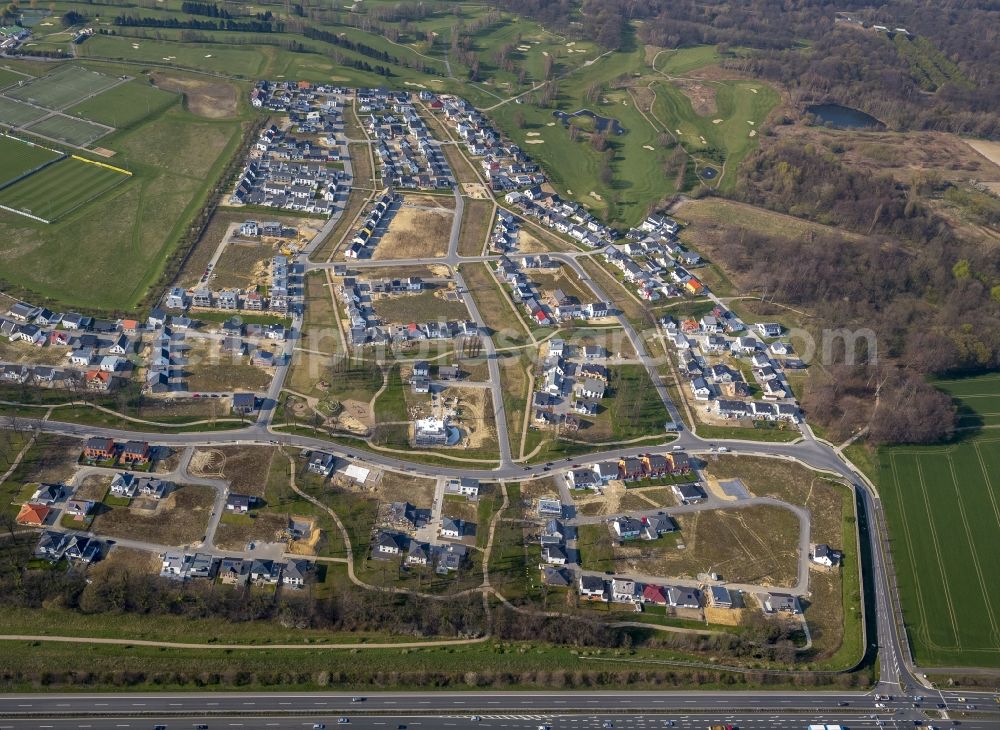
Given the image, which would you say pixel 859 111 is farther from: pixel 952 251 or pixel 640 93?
pixel 952 251

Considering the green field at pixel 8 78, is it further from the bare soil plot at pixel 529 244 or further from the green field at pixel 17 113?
the bare soil plot at pixel 529 244

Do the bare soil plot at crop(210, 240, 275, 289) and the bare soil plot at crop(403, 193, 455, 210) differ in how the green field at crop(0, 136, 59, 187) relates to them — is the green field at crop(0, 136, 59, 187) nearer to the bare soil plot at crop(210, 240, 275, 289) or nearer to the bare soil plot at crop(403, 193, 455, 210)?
the bare soil plot at crop(210, 240, 275, 289)

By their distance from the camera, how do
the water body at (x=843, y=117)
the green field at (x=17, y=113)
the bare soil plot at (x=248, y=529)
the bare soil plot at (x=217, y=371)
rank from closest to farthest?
the bare soil plot at (x=248, y=529) → the bare soil plot at (x=217, y=371) → the green field at (x=17, y=113) → the water body at (x=843, y=117)

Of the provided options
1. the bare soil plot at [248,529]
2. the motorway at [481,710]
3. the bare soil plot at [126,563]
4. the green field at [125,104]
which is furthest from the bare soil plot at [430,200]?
the motorway at [481,710]

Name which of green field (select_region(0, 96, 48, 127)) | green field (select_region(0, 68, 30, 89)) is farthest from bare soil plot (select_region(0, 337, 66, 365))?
green field (select_region(0, 68, 30, 89))

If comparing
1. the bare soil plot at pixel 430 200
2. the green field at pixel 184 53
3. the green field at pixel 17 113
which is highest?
the green field at pixel 184 53

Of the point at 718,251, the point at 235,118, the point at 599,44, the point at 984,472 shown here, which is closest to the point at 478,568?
the point at 984,472

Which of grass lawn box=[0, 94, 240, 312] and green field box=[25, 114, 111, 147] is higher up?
green field box=[25, 114, 111, 147]
